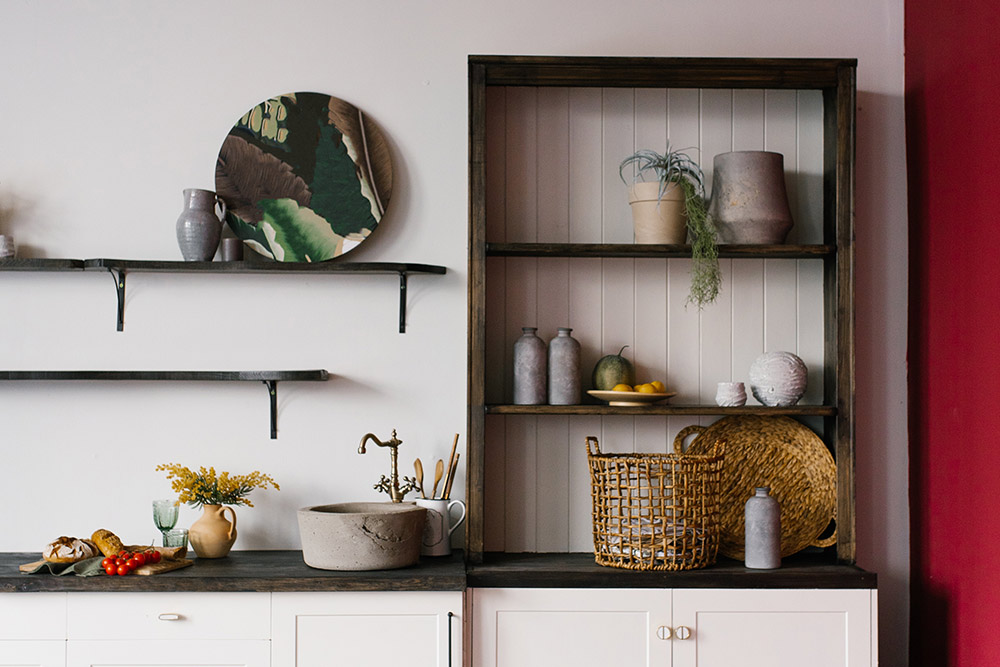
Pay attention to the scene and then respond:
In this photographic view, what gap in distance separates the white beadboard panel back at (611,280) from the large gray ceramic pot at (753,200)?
154mm

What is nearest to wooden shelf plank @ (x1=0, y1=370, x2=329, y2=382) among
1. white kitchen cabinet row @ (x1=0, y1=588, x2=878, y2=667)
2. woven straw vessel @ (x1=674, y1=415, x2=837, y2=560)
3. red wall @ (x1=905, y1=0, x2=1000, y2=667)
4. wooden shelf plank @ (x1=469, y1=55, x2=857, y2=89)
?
white kitchen cabinet row @ (x1=0, y1=588, x2=878, y2=667)

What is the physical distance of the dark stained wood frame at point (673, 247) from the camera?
2.59 m

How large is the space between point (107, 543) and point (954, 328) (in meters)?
2.36

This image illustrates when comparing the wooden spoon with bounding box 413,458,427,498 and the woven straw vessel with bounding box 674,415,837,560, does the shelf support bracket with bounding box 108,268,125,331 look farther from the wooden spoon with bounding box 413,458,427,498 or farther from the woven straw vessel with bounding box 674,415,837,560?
the woven straw vessel with bounding box 674,415,837,560

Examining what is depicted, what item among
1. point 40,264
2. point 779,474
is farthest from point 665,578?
point 40,264

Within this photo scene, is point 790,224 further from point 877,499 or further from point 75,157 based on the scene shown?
point 75,157

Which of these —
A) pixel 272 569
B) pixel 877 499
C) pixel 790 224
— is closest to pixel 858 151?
pixel 790 224

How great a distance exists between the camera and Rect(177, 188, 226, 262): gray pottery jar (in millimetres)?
2680

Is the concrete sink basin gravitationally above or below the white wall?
below

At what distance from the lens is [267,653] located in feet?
7.74

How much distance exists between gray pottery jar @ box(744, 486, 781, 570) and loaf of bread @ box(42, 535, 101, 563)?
1.76 m

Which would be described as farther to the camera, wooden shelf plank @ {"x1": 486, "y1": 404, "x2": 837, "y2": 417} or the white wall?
the white wall

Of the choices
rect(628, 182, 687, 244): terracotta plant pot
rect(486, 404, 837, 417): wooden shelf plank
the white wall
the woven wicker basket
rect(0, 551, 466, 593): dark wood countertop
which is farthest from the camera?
the white wall

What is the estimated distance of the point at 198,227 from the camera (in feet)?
8.79
